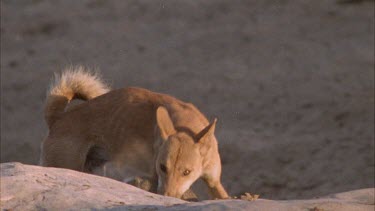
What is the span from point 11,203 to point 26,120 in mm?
7540

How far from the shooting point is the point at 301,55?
45.7ft

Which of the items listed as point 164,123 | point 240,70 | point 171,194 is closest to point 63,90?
point 164,123

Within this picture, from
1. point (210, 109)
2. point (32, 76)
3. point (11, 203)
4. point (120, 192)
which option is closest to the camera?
point (11, 203)

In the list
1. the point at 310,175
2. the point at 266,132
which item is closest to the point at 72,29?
the point at 266,132

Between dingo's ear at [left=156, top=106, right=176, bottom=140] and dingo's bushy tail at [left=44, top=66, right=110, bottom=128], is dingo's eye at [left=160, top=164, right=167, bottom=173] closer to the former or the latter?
dingo's ear at [left=156, top=106, right=176, bottom=140]

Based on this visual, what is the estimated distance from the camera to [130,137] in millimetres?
8875

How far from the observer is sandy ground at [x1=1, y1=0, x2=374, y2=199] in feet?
40.7

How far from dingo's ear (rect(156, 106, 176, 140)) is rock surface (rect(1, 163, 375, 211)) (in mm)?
1620

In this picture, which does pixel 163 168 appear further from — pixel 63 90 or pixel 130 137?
pixel 63 90

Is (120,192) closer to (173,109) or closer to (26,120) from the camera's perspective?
(173,109)

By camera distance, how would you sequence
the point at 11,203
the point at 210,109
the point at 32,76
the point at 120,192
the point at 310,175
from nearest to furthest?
the point at 11,203
the point at 120,192
the point at 310,175
the point at 210,109
the point at 32,76

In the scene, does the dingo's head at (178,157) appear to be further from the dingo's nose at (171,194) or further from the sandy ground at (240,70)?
the sandy ground at (240,70)

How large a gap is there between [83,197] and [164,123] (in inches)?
90.0

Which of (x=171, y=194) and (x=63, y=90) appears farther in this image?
(x=63, y=90)
